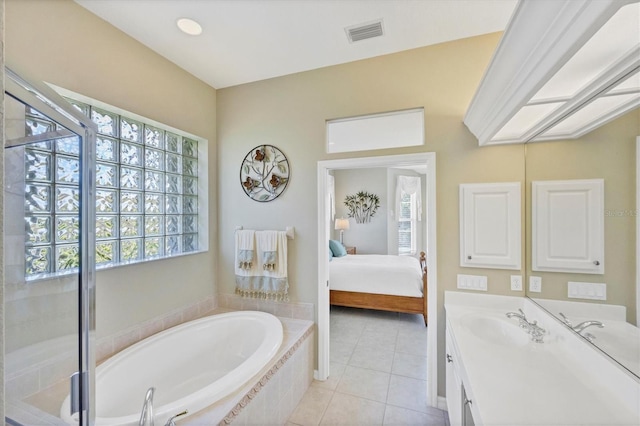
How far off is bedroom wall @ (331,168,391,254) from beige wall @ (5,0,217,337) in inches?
159

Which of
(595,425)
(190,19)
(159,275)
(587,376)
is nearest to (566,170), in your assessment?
(587,376)

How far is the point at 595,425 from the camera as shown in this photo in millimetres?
846

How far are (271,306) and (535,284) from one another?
7.14ft

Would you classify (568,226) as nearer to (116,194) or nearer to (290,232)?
(290,232)

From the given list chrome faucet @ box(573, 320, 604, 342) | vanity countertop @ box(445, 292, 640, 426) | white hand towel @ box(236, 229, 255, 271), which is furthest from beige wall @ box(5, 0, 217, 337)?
chrome faucet @ box(573, 320, 604, 342)

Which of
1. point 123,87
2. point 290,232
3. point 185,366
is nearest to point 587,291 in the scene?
point 290,232

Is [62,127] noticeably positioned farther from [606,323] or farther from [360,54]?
[606,323]

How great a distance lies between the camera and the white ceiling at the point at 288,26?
164 cm

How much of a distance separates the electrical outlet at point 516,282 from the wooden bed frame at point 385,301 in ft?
5.22

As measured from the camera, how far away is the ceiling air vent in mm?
1809

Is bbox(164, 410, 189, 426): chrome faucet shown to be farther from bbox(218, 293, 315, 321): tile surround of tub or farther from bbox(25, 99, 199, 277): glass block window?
bbox(218, 293, 315, 321): tile surround of tub

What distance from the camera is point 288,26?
1819 millimetres

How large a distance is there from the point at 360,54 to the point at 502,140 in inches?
Result: 52.2

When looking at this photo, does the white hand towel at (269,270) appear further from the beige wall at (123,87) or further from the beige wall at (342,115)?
the beige wall at (123,87)
